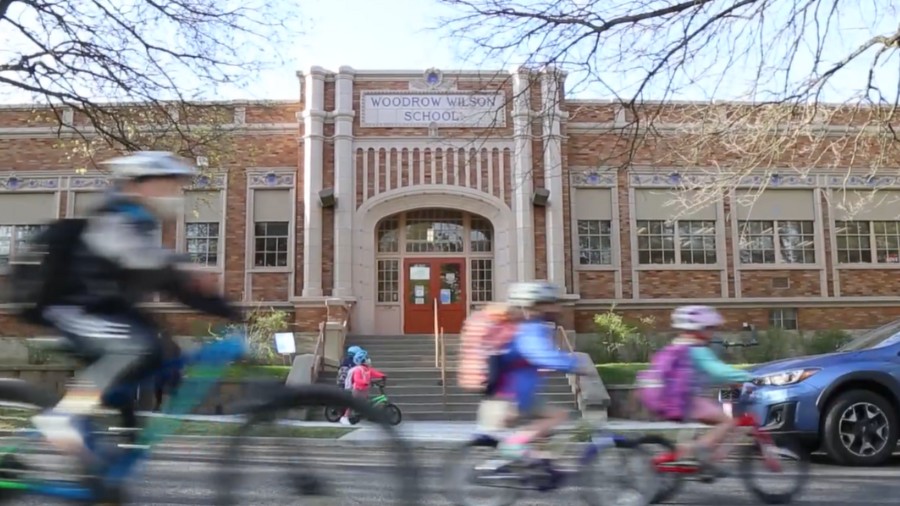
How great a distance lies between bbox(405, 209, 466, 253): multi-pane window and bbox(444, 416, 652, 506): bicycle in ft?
55.5

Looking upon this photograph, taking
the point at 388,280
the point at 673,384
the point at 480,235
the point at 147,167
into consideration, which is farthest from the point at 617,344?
the point at 147,167

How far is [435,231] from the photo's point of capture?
2209 centimetres

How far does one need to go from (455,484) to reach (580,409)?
34.0 ft

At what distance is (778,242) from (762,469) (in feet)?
58.5

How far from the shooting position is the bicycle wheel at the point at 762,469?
5.63 m

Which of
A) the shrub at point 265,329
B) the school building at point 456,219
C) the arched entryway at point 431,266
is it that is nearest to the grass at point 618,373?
the school building at point 456,219

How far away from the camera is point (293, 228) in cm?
2128

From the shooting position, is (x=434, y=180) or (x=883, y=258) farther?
(x=883, y=258)

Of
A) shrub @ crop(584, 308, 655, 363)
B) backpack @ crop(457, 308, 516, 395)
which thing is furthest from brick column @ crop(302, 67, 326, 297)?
backpack @ crop(457, 308, 516, 395)

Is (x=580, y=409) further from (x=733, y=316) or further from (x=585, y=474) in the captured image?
(x=585, y=474)

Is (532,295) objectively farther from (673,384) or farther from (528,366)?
(673,384)

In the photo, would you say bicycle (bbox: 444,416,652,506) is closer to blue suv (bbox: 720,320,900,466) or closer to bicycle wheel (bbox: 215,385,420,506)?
bicycle wheel (bbox: 215,385,420,506)

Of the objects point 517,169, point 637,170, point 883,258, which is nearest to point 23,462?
point 517,169

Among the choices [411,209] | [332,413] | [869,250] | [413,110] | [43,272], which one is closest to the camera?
[43,272]
